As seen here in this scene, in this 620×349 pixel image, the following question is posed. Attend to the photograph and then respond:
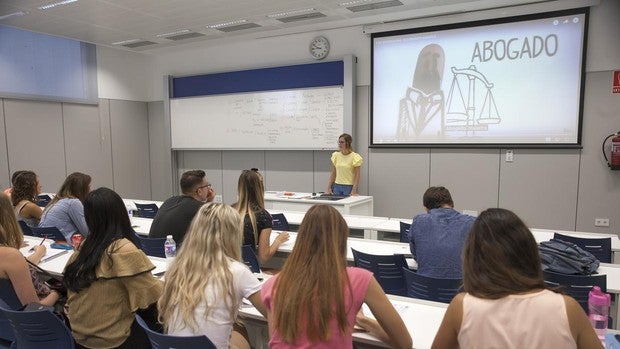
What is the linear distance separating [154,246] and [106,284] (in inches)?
50.6

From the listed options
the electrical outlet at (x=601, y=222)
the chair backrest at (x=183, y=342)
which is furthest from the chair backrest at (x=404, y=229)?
the electrical outlet at (x=601, y=222)

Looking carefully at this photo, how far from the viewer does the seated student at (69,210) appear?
11.4 ft

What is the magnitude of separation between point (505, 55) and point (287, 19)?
117 inches

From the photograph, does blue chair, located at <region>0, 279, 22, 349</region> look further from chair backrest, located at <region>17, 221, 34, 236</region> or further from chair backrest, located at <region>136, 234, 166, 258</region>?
chair backrest, located at <region>17, 221, 34, 236</region>

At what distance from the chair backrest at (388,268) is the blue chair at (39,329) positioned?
1.65 metres

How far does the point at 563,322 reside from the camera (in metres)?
1.19

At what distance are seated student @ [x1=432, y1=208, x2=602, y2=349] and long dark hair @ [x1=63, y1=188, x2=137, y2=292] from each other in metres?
1.40

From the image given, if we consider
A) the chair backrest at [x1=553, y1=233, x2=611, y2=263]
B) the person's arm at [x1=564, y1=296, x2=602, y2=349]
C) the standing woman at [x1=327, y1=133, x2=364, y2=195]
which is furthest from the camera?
the standing woman at [x1=327, y1=133, x2=364, y2=195]

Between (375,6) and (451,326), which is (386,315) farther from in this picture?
(375,6)

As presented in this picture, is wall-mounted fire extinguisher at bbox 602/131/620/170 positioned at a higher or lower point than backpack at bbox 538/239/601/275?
higher

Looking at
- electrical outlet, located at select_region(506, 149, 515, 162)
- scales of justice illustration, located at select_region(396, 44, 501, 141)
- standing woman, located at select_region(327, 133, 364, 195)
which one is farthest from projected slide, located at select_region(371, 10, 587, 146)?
standing woman, located at select_region(327, 133, 364, 195)

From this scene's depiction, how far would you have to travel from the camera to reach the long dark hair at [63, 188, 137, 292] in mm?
1775

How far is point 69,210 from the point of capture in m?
3.51

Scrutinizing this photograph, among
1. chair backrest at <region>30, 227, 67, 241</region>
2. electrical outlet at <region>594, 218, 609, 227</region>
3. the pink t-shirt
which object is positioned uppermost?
the pink t-shirt
